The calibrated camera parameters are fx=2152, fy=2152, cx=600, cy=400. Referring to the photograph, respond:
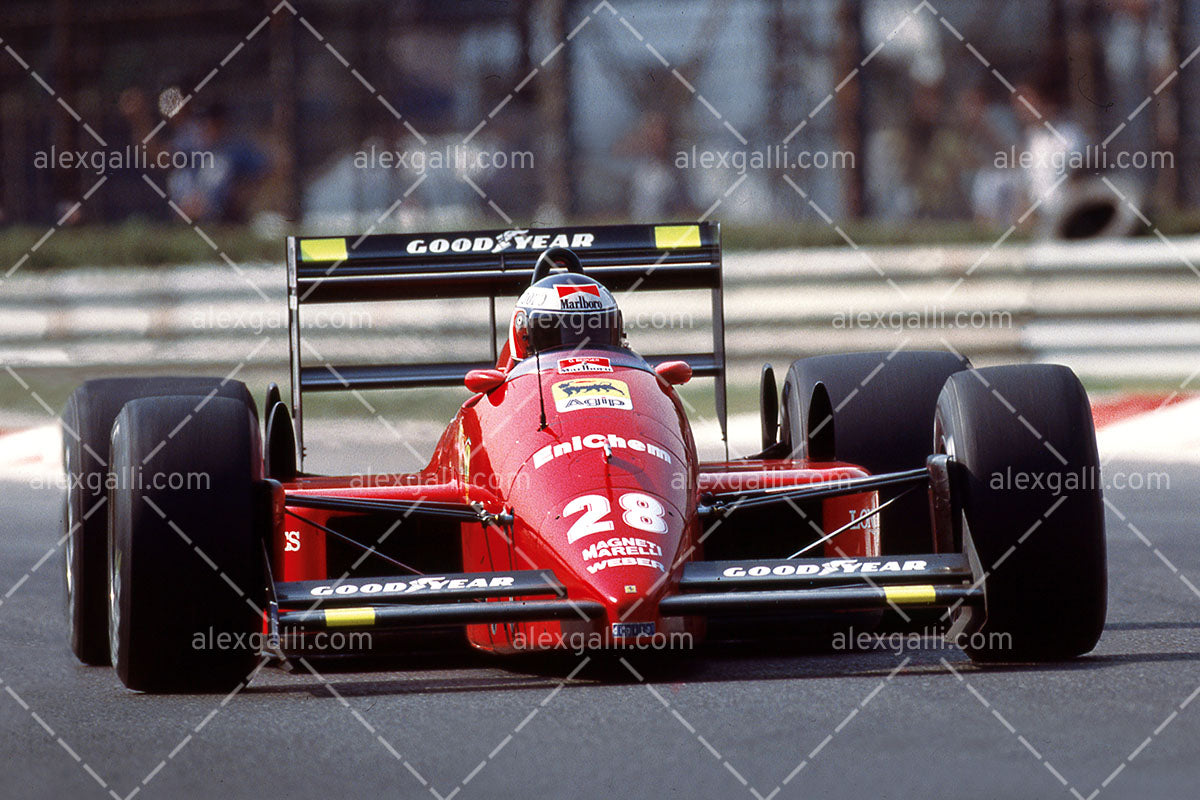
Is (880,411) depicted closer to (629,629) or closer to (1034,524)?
(1034,524)

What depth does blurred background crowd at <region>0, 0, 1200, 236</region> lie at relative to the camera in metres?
15.6

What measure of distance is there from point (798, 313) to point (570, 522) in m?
8.60

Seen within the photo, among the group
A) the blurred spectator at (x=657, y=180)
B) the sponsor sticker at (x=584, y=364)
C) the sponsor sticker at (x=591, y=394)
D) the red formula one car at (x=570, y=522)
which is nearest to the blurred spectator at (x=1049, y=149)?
the blurred spectator at (x=657, y=180)

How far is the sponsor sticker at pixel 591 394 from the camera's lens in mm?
6363

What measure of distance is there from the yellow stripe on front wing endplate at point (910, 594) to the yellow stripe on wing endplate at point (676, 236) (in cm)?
271

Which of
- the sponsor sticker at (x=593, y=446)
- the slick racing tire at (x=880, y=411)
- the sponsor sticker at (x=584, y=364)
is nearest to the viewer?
the sponsor sticker at (x=593, y=446)

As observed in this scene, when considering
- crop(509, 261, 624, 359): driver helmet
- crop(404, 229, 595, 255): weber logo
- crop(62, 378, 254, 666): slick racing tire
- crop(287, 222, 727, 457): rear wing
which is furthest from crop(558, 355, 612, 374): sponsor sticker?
crop(404, 229, 595, 255): weber logo

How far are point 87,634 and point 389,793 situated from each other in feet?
8.13

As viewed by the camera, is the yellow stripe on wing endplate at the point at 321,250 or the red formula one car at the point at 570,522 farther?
the yellow stripe on wing endplate at the point at 321,250

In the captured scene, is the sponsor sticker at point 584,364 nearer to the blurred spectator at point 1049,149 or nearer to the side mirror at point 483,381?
the side mirror at point 483,381

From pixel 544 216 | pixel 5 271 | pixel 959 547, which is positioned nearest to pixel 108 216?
pixel 5 271

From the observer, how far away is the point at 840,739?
4.85 m

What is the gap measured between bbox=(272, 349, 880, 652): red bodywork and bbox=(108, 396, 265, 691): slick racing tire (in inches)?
7.9

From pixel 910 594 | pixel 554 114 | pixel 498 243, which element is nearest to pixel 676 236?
pixel 498 243
